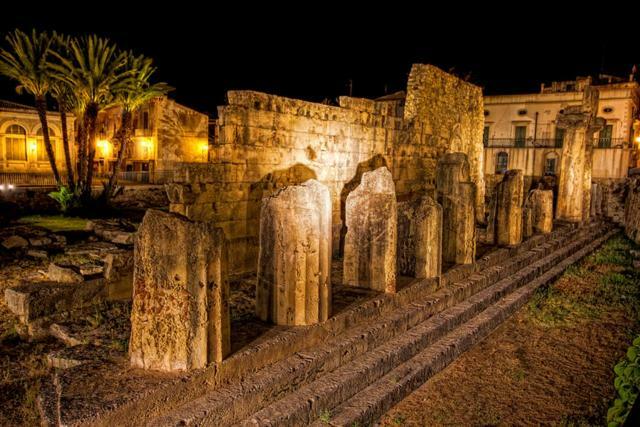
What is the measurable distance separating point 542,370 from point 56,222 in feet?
44.3

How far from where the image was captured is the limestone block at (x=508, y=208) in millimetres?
9328

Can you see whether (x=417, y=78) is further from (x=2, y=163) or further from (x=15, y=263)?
(x=2, y=163)

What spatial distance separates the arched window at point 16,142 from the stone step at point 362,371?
24892 millimetres

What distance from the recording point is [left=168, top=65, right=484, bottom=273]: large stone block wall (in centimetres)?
707

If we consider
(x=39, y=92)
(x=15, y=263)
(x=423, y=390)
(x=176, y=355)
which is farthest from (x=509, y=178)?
(x=39, y=92)

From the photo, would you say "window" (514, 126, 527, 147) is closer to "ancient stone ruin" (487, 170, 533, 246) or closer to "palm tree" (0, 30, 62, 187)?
"ancient stone ruin" (487, 170, 533, 246)

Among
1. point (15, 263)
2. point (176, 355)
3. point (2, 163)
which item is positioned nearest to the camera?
point (176, 355)

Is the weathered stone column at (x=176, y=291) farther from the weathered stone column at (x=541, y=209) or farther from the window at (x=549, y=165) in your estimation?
the window at (x=549, y=165)

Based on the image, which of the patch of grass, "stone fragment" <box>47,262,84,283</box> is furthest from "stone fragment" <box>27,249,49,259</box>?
"stone fragment" <box>47,262,84,283</box>

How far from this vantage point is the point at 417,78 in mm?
11508

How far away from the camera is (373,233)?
5.86 meters

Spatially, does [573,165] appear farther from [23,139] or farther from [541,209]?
[23,139]

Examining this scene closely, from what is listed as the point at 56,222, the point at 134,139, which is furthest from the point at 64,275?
the point at 134,139

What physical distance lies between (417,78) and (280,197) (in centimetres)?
809
